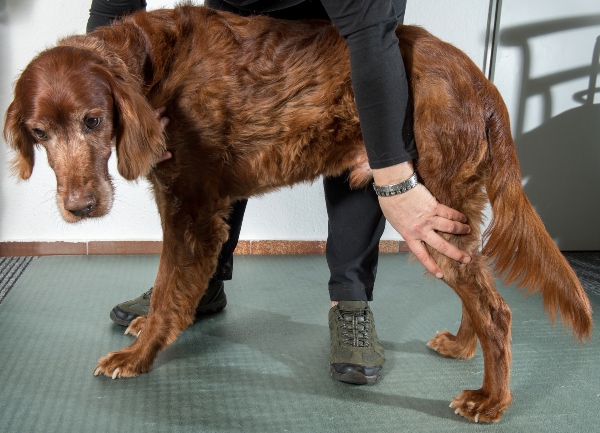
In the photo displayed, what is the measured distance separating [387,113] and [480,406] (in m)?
0.91

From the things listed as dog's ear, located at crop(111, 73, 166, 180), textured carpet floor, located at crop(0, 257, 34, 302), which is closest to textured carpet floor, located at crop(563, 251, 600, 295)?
dog's ear, located at crop(111, 73, 166, 180)

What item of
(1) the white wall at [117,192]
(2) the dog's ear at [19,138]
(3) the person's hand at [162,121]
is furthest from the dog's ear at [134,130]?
(1) the white wall at [117,192]

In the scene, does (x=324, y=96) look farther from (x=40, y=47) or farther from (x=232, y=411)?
(x=40, y=47)

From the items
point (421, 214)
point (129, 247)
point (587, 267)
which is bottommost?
point (587, 267)

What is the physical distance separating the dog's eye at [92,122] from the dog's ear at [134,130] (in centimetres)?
6

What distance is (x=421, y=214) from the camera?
5.33ft

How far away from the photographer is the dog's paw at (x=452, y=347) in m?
2.08

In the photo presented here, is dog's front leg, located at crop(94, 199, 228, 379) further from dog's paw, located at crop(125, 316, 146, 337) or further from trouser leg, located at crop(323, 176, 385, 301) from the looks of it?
trouser leg, located at crop(323, 176, 385, 301)

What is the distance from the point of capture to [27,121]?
1.49 meters

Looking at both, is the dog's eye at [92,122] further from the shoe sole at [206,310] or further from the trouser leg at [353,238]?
the shoe sole at [206,310]

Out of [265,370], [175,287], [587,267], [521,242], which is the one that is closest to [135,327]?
[175,287]

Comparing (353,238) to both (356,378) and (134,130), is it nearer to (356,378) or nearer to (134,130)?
(356,378)

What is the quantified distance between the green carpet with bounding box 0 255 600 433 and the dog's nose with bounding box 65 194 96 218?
2.00 ft

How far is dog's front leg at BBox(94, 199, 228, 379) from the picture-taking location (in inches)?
73.4
